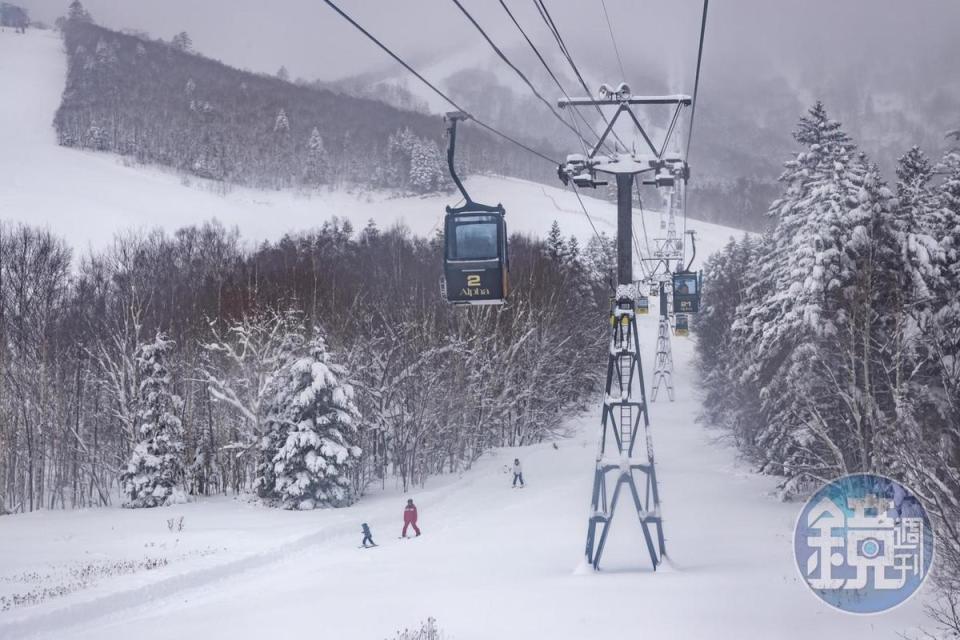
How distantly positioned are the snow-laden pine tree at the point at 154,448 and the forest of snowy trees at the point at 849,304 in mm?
24372

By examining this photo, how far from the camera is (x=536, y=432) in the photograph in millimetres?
50875

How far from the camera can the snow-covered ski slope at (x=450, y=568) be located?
13297 millimetres

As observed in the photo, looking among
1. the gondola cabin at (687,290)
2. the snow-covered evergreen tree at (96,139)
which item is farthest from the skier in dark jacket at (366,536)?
the snow-covered evergreen tree at (96,139)

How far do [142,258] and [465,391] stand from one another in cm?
2987

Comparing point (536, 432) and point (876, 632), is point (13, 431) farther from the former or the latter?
point (876, 632)

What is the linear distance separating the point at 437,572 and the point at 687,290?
20.3 metres

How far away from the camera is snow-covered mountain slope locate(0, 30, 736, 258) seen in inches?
3760

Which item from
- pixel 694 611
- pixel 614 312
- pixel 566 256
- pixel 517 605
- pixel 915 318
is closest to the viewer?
pixel 694 611

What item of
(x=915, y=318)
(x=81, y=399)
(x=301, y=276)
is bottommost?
(x=81, y=399)

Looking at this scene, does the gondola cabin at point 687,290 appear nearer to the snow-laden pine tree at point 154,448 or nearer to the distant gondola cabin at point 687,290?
the distant gondola cabin at point 687,290

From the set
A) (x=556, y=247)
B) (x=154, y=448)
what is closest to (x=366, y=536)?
(x=154, y=448)

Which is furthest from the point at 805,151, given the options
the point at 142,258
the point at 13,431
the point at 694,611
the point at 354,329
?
the point at 142,258

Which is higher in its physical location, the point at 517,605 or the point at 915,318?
the point at 915,318

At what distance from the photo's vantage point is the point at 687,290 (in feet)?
112
